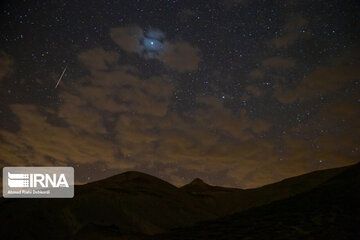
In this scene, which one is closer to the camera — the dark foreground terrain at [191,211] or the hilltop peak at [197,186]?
the dark foreground terrain at [191,211]

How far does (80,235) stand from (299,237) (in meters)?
25.4

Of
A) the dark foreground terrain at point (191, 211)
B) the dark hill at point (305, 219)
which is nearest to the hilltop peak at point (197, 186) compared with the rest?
the dark foreground terrain at point (191, 211)

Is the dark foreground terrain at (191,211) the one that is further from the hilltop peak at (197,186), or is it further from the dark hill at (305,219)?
the hilltop peak at (197,186)

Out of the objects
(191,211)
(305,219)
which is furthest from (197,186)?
(305,219)

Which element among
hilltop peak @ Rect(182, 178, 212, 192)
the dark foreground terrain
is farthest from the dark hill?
hilltop peak @ Rect(182, 178, 212, 192)

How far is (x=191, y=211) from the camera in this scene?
2078 inches

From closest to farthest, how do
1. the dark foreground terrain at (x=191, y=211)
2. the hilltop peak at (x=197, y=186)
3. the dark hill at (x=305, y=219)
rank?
1. the dark hill at (x=305, y=219)
2. the dark foreground terrain at (x=191, y=211)
3. the hilltop peak at (x=197, y=186)

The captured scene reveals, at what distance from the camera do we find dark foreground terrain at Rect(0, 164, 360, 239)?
31.8 m

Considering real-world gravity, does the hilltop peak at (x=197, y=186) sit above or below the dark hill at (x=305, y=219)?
above

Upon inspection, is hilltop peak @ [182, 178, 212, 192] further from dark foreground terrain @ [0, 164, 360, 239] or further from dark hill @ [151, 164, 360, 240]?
dark hill @ [151, 164, 360, 240]

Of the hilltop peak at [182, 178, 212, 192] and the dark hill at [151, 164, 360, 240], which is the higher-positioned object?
the hilltop peak at [182, 178, 212, 192]

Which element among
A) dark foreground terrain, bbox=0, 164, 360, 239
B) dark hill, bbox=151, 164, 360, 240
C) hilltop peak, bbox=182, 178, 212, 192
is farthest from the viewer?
hilltop peak, bbox=182, 178, 212, 192

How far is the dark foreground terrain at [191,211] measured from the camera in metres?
31.8

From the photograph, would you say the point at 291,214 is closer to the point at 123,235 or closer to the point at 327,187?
the point at 327,187
